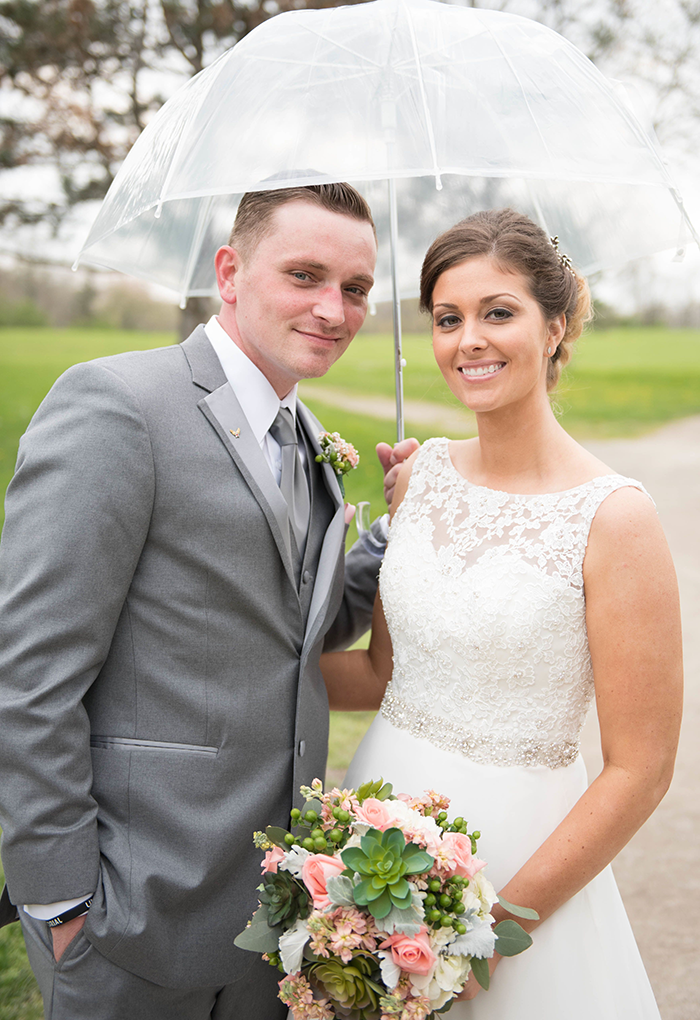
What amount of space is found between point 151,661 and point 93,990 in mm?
774

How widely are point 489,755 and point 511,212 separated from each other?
1.51 meters

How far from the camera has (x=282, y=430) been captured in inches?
92.8

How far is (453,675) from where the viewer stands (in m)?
2.33

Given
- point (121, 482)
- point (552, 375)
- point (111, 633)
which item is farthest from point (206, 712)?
point (552, 375)

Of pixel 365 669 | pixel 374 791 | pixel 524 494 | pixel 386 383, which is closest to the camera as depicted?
pixel 374 791

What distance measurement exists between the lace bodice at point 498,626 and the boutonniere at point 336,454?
31 centimetres

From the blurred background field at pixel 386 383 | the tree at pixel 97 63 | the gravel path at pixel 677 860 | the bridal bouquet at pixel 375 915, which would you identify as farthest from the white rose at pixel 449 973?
the blurred background field at pixel 386 383

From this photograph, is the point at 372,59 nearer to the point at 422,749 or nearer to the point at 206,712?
the point at 206,712

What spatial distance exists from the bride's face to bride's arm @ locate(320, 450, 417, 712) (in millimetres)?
602

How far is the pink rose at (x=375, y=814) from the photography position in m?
1.65

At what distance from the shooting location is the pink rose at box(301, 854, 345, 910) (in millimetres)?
1603

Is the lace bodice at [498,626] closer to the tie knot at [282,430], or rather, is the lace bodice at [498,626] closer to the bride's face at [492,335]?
the bride's face at [492,335]

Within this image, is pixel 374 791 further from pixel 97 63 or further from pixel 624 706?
pixel 97 63

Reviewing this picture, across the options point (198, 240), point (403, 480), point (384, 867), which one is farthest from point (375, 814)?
point (198, 240)
